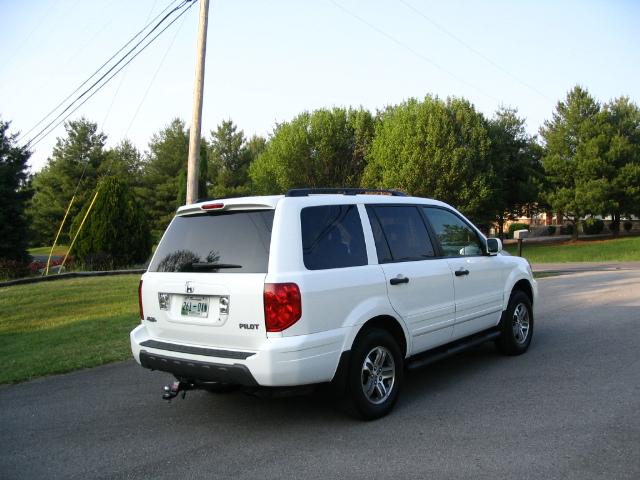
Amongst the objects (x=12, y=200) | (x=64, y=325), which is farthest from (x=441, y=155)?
(x=64, y=325)

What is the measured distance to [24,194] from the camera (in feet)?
67.5

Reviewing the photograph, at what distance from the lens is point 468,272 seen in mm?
5941

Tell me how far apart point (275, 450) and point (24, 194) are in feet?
64.4

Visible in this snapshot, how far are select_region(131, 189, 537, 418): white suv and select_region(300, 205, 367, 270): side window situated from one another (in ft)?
0.04

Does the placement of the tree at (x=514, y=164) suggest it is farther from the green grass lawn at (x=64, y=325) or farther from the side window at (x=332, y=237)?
the side window at (x=332, y=237)

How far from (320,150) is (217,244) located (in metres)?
35.5

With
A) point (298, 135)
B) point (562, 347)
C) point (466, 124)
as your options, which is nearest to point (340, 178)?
point (298, 135)

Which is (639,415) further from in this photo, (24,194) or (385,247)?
(24,194)

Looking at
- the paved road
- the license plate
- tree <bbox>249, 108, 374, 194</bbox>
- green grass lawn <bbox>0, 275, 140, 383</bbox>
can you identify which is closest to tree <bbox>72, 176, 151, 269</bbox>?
green grass lawn <bbox>0, 275, 140, 383</bbox>

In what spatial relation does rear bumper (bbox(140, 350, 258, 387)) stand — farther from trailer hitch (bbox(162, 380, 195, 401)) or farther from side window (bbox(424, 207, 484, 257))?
side window (bbox(424, 207, 484, 257))

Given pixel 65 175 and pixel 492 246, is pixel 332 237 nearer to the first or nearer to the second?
pixel 492 246

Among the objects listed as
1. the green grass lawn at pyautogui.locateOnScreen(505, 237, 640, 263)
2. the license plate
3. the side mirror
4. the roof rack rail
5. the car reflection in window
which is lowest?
the green grass lawn at pyautogui.locateOnScreen(505, 237, 640, 263)

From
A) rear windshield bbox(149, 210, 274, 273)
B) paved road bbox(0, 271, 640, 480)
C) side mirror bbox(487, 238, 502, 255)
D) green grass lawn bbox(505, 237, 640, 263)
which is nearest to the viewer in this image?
paved road bbox(0, 271, 640, 480)

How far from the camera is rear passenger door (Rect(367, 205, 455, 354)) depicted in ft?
16.5
